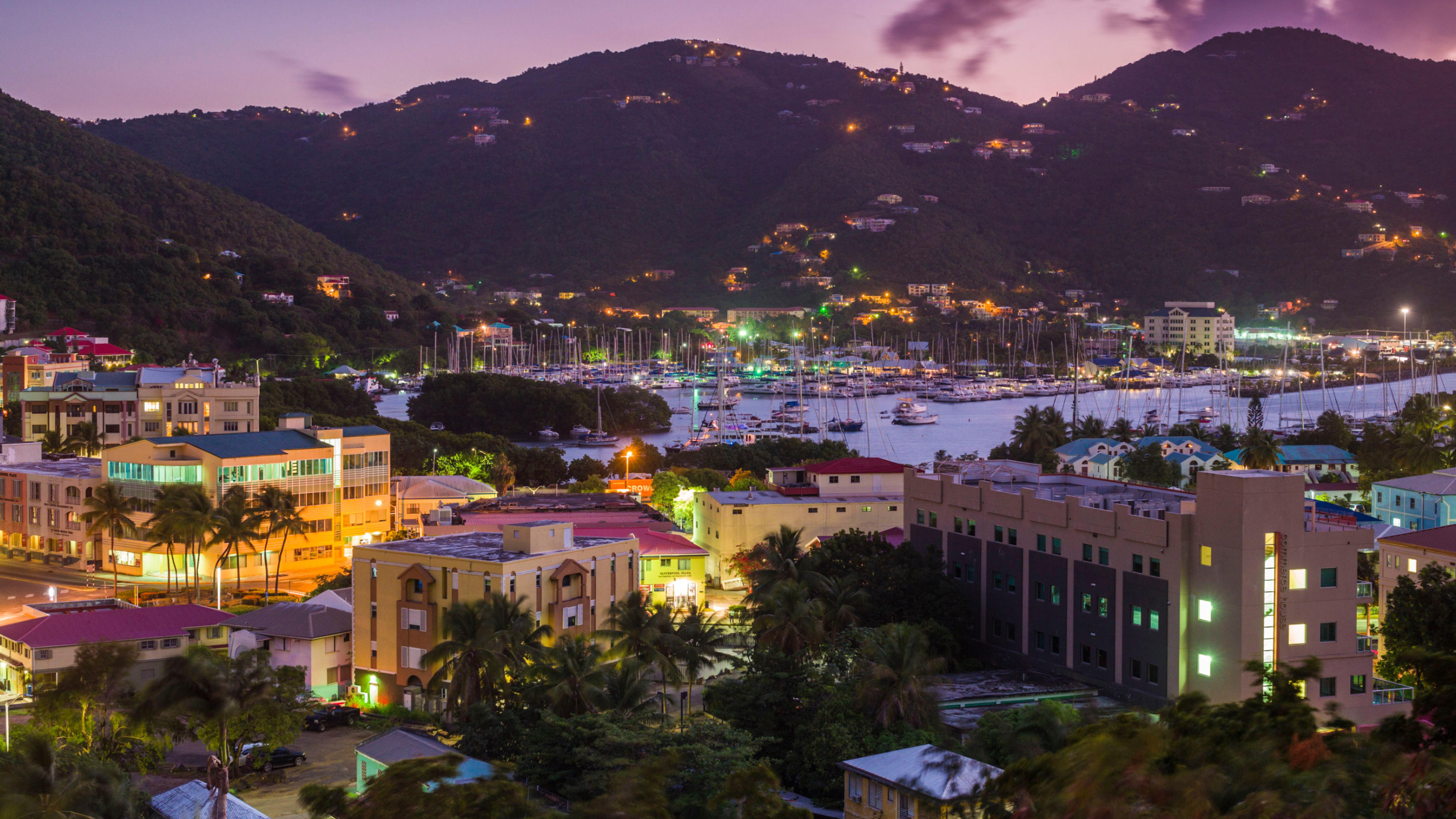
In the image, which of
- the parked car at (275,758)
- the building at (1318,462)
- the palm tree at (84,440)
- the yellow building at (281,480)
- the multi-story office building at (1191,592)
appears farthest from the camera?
the building at (1318,462)

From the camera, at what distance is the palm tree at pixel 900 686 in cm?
2253

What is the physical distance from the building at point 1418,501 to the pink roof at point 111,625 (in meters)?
35.6

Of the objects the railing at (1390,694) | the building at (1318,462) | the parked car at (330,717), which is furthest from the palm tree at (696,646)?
the building at (1318,462)

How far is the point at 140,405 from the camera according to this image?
186 ft

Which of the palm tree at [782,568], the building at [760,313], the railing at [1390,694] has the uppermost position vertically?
the building at [760,313]

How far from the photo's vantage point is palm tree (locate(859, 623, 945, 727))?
2253cm

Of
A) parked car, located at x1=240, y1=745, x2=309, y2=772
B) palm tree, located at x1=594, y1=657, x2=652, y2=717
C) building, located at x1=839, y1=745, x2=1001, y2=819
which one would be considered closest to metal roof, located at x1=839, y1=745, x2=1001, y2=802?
building, located at x1=839, y1=745, x2=1001, y2=819

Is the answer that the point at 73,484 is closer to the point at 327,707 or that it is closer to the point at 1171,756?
the point at 327,707

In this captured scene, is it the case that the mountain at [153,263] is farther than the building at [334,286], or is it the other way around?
the building at [334,286]

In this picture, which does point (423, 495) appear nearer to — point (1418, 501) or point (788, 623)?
point (788, 623)

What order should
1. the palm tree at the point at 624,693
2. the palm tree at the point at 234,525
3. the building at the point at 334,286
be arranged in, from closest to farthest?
the palm tree at the point at 624,693
the palm tree at the point at 234,525
the building at the point at 334,286

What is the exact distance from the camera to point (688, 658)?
82.2ft

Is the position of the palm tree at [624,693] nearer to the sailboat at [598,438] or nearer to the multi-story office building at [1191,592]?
the multi-story office building at [1191,592]

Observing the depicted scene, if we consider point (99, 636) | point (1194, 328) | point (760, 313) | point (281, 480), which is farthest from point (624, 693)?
point (760, 313)
